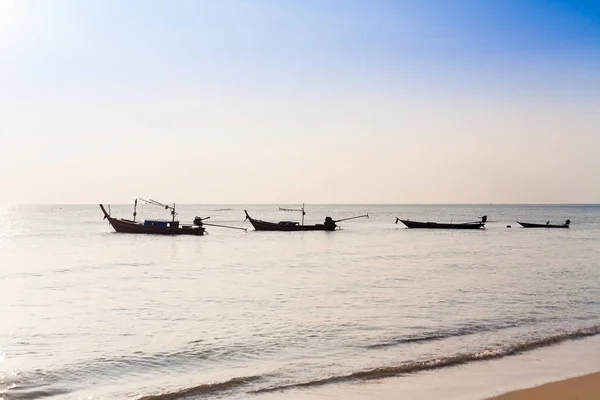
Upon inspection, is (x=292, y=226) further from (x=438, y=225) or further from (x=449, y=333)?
(x=449, y=333)

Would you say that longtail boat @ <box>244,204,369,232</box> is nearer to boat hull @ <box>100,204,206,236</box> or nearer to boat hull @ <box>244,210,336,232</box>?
boat hull @ <box>244,210,336,232</box>

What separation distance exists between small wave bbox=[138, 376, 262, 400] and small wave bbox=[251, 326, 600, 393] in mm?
622

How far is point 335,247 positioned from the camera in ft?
166

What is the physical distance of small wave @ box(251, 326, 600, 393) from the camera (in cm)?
1089

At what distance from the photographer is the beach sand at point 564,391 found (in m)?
9.38

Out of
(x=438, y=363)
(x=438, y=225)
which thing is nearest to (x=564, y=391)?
(x=438, y=363)

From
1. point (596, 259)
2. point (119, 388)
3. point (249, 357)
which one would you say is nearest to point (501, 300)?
point (249, 357)

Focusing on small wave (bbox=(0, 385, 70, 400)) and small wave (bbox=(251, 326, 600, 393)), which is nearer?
small wave (bbox=(0, 385, 70, 400))

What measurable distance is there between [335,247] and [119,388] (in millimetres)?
40419

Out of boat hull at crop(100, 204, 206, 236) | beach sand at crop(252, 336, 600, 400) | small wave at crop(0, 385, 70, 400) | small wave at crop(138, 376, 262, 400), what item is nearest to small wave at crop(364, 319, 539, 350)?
beach sand at crop(252, 336, 600, 400)

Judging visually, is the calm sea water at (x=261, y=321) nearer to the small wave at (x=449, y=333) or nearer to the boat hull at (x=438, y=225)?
the small wave at (x=449, y=333)

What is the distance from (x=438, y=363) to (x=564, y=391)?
2.80m

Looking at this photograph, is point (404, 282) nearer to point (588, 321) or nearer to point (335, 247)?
point (588, 321)

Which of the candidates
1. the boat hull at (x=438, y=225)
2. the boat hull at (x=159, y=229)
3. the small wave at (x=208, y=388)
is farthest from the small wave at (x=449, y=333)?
the boat hull at (x=438, y=225)
